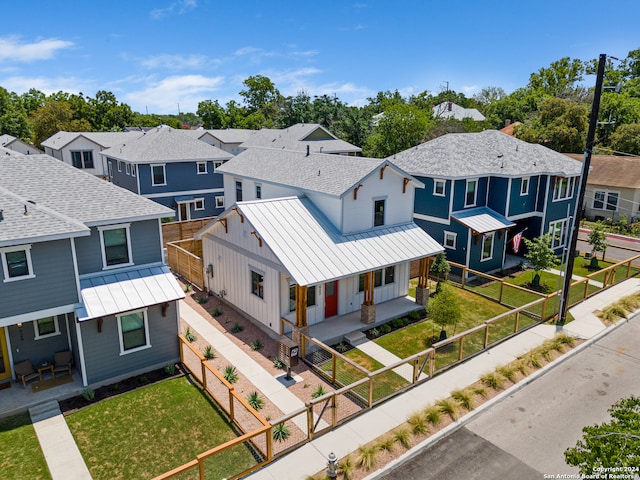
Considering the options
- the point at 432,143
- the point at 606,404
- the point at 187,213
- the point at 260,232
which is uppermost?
the point at 432,143

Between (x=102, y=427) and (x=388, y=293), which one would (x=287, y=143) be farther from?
(x=102, y=427)

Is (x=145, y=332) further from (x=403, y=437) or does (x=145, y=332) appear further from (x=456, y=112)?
(x=456, y=112)

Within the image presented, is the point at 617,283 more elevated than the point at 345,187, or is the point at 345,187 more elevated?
the point at 345,187

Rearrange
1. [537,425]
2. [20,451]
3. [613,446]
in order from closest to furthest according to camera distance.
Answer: [613,446], [20,451], [537,425]

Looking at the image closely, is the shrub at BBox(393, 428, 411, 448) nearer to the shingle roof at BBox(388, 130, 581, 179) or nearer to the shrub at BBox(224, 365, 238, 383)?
the shrub at BBox(224, 365, 238, 383)

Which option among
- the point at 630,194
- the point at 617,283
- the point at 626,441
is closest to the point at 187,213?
the point at 617,283

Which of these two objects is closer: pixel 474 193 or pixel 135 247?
pixel 135 247

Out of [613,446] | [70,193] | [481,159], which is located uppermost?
[481,159]

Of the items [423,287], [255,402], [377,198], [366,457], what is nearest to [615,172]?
[423,287]
